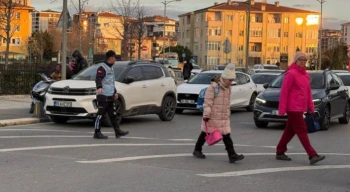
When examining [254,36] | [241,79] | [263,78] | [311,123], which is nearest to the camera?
[311,123]

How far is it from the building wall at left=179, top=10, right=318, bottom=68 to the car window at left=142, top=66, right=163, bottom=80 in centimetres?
8694

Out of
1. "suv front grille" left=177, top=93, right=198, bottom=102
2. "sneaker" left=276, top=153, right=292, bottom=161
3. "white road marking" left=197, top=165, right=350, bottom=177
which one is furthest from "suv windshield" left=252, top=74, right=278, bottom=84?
"white road marking" left=197, top=165, right=350, bottom=177

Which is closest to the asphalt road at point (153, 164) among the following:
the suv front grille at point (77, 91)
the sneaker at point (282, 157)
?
the sneaker at point (282, 157)

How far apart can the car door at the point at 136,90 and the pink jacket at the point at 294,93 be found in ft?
21.4

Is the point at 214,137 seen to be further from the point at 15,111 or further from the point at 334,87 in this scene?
the point at 15,111

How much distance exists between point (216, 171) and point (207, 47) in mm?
98772

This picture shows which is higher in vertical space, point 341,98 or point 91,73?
point 91,73

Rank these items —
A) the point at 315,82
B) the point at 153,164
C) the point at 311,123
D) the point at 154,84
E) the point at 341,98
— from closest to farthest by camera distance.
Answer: the point at 153,164, the point at 311,123, the point at 315,82, the point at 154,84, the point at 341,98

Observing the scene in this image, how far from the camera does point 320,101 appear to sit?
631 inches

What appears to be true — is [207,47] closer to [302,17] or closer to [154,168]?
[302,17]

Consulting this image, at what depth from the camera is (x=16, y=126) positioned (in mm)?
15484

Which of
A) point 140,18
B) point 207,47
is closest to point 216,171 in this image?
point 140,18

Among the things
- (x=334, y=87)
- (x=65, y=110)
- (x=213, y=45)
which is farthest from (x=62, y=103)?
(x=213, y=45)

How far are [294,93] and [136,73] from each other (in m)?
7.26
